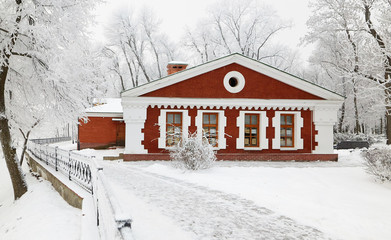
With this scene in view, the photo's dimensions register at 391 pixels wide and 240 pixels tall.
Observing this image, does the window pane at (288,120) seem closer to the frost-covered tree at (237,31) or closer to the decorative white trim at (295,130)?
the decorative white trim at (295,130)

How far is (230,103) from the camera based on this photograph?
15.6 m

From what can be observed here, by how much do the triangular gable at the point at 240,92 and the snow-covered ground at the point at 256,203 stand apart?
→ 5.27 metres

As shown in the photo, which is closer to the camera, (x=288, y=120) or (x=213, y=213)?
(x=213, y=213)

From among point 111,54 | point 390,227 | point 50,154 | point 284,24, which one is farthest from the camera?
point 111,54

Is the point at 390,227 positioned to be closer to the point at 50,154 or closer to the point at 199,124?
the point at 199,124

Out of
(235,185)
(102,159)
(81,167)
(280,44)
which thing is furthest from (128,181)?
(280,44)

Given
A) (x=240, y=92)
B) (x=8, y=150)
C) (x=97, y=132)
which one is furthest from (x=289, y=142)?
(x=97, y=132)

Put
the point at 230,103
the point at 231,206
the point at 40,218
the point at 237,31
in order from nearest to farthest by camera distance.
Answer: the point at 231,206, the point at 40,218, the point at 230,103, the point at 237,31

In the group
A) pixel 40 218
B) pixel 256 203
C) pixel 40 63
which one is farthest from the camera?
pixel 40 63

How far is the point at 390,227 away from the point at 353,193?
8.90 ft

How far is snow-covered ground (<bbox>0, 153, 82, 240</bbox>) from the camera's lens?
7215 mm

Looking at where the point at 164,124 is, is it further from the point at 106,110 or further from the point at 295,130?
the point at 106,110

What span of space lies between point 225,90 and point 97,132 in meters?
11.5

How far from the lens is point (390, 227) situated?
18.0ft
